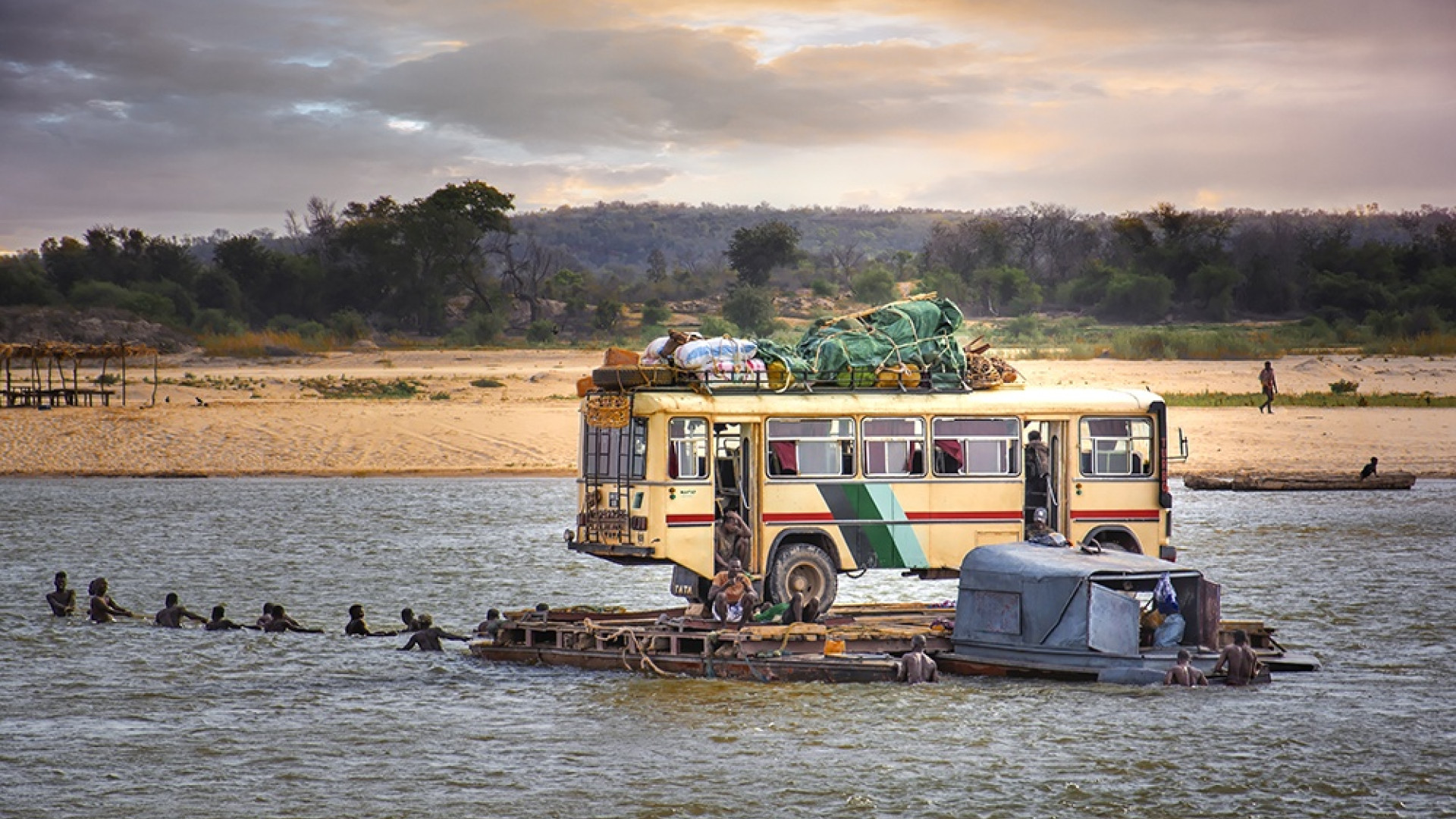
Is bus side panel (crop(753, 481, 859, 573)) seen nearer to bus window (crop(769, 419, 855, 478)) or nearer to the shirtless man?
bus window (crop(769, 419, 855, 478))

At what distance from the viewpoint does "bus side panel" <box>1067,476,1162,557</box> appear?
2197 cm

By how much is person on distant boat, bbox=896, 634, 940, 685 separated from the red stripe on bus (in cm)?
339

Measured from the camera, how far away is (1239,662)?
20.0 meters

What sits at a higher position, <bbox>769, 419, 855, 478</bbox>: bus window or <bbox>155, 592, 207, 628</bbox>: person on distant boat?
<bbox>769, 419, 855, 478</bbox>: bus window

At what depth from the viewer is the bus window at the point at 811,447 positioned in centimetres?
2111

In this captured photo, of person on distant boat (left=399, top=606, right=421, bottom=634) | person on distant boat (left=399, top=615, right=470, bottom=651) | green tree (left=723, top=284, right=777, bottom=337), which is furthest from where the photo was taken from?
green tree (left=723, top=284, right=777, bottom=337)

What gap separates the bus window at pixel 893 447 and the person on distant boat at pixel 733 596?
2.24 m

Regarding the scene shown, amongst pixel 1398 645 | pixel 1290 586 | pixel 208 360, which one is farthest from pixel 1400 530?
pixel 208 360

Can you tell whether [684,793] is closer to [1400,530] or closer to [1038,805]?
[1038,805]

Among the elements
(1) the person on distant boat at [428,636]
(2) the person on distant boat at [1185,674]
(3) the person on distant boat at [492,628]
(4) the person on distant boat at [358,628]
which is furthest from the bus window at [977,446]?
(4) the person on distant boat at [358,628]

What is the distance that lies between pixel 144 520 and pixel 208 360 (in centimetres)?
3018

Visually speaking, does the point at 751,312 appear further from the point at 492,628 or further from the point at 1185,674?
the point at 1185,674

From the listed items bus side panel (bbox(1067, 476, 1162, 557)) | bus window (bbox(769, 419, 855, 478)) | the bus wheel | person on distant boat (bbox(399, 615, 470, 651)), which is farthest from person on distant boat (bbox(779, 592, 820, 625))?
person on distant boat (bbox(399, 615, 470, 651))

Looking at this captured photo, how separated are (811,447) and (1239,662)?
225 inches
